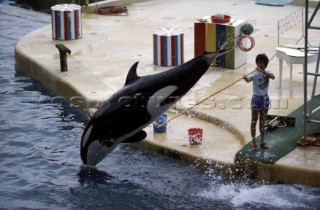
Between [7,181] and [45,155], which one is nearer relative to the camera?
[7,181]

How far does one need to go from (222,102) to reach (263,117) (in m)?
2.36

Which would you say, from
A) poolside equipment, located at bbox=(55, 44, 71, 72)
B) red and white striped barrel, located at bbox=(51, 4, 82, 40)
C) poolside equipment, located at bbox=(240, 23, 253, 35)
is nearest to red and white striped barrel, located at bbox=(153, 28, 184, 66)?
poolside equipment, located at bbox=(240, 23, 253, 35)

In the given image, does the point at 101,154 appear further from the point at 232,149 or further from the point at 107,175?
the point at 232,149

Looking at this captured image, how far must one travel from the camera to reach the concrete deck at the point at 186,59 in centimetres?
1096

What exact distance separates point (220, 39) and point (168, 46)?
98 cm

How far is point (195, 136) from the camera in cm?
1130

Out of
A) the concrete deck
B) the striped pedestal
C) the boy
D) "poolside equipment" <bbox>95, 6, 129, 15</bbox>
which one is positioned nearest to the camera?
the boy

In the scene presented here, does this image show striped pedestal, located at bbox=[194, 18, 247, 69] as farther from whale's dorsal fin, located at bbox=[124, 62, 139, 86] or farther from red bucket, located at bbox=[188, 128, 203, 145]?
whale's dorsal fin, located at bbox=[124, 62, 139, 86]

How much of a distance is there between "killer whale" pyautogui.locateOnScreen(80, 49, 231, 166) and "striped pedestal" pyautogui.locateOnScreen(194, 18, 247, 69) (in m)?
4.33

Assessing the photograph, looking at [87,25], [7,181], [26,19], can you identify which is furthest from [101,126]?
[26,19]

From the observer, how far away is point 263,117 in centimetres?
1050

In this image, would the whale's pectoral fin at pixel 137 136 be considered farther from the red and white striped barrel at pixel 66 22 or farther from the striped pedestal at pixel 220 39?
the red and white striped barrel at pixel 66 22

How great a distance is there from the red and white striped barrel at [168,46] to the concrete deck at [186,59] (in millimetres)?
248

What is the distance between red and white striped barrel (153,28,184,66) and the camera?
47.6ft
